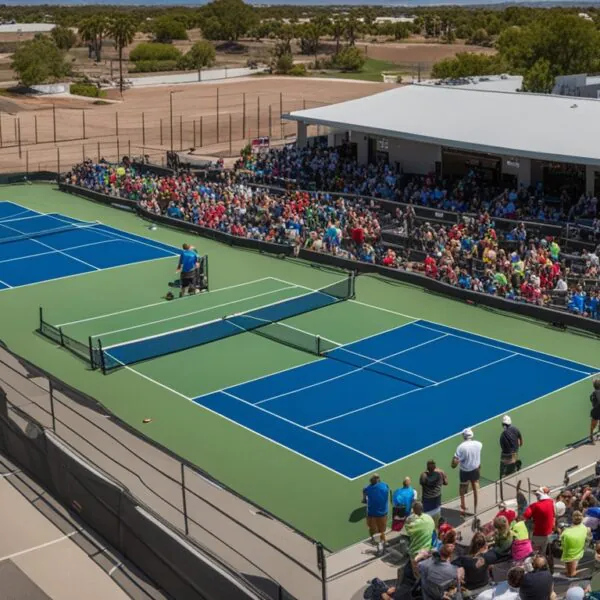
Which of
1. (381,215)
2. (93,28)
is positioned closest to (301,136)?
(381,215)

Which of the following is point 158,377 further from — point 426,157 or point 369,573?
point 426,157

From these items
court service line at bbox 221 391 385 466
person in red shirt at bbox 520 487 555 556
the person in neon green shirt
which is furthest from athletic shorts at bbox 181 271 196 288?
the person in neon green shirt

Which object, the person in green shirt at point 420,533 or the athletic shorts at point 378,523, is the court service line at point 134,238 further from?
the person in green shirt at point 420,533

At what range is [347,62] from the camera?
128m

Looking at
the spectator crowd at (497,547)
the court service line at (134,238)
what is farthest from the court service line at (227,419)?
the court service line at (134,238)

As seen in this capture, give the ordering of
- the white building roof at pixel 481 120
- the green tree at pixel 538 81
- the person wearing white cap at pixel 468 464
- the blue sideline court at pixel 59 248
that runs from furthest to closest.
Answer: the green tree at pixel 538 81
the white building roof at pixel 481 120
the blue sideline court at pixel 59 248
the person wearing white cap at pixel 468 464

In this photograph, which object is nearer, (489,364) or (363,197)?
(489,364)

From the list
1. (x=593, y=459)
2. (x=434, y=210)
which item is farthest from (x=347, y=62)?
(x=593, y=459)

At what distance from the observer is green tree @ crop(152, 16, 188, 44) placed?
565 feet

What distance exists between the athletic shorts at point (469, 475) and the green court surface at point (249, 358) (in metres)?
1.81

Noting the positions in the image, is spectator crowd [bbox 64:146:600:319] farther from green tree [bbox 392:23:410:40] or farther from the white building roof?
green tree [bbox 392:23:410:40]

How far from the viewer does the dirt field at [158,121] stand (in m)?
64.8

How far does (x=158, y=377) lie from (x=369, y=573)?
1135cm

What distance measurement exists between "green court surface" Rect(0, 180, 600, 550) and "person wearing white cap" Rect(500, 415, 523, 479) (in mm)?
860
